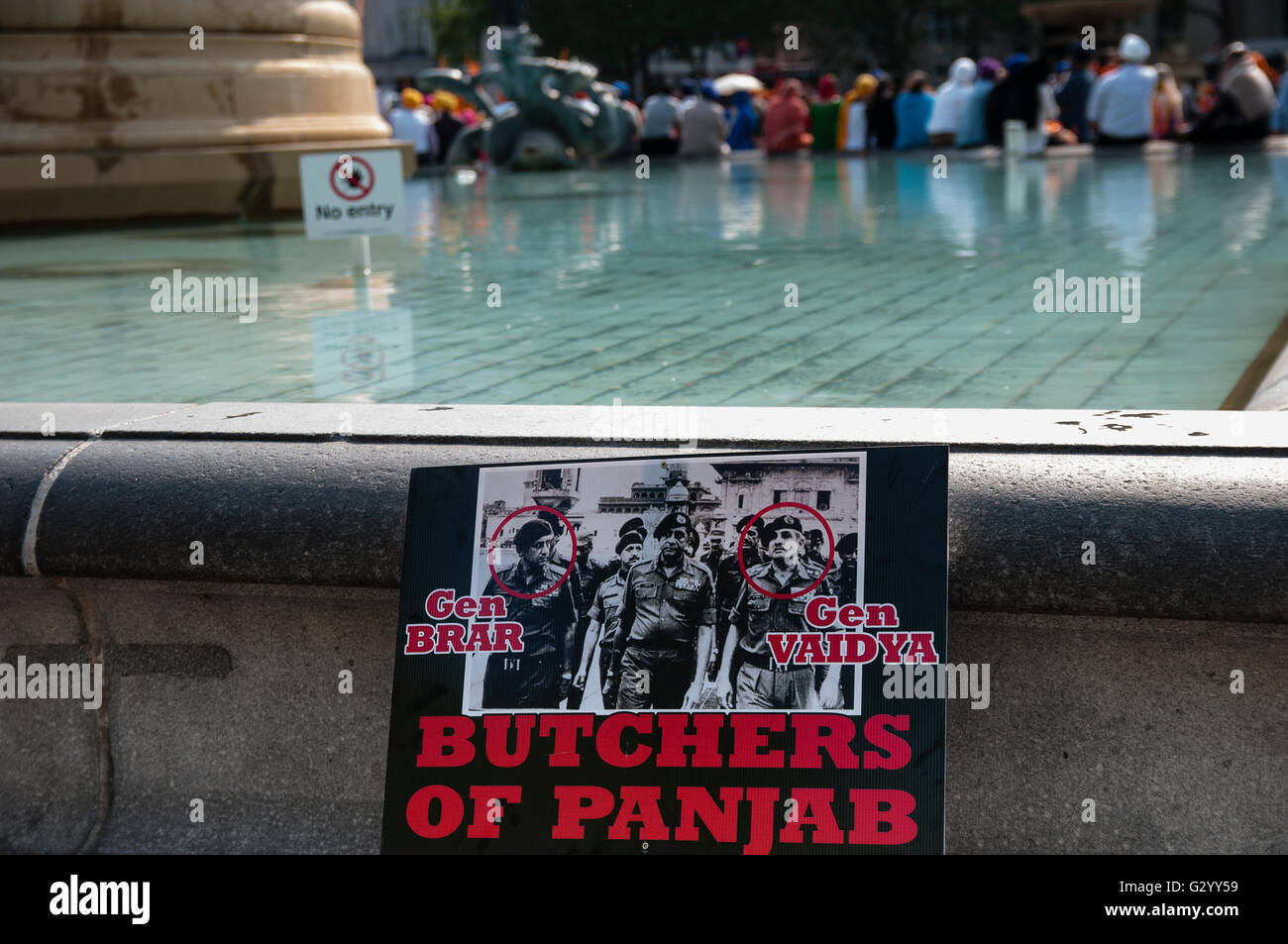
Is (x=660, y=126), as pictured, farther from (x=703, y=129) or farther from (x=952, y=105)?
(x=952, y=105)

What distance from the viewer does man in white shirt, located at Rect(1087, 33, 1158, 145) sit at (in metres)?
18.7

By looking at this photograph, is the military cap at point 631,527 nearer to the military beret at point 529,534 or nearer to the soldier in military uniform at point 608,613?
the soldier in military uniform at point 608,613

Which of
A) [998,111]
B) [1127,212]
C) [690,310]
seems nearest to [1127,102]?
[998,111]

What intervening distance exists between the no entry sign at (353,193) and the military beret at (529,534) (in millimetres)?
4439

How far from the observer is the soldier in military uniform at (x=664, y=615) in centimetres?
231

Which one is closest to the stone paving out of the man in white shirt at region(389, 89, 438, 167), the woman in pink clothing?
the man in white shirt at region(389, 89, 438, 167)

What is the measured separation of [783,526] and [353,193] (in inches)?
186

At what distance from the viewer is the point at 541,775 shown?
2.30 metres

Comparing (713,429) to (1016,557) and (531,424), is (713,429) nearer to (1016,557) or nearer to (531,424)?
(531,424)

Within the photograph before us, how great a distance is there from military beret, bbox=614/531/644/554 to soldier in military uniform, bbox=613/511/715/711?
0.02 meters

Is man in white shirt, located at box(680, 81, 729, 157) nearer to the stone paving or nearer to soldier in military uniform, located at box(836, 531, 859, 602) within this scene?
the stone paving

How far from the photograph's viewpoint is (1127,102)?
1878cm

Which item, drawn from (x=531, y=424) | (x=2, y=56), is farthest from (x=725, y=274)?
(x=2, y=56)
